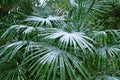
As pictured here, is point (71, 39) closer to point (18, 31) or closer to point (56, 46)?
point (56, 46)

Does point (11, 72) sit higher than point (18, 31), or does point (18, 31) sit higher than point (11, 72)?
point (18, 31)

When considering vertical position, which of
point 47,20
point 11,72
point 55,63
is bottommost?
point 11,72

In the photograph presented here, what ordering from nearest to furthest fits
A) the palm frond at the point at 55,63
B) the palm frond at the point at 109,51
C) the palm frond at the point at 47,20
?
the palm frond at the point at 55,63 < the palm frond at the point at 109,51 < the palm frond at the point at 47,20

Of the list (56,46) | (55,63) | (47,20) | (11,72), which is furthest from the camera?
(47,20)

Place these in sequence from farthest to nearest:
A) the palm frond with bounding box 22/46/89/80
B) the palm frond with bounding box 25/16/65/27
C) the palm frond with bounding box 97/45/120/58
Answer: the palm frond with bounding box 25/16/65/27, the palm frond with bounding box 97/45/120/58, the palm frond with bounding box 22/46/89/80

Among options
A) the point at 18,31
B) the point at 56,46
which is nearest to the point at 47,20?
the point at 18,31

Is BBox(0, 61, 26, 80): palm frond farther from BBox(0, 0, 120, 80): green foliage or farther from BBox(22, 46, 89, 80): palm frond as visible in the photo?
BBox(22, 46, 89, 80): palm frond

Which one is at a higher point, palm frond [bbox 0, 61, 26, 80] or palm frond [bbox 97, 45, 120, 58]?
palm frond [bbox 97, 45, 120, 58]

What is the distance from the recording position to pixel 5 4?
73.2 inches

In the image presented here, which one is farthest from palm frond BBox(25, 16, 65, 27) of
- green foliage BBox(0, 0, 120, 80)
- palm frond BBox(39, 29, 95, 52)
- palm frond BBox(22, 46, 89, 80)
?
palm frond BBox(22, 46, 89, 80)

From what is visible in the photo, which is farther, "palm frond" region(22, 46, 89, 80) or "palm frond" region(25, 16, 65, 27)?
"palm frond" region(25, 16, 65, 27)

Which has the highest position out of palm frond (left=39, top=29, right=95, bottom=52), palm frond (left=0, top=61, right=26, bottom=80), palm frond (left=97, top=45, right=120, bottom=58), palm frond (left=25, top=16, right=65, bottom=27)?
palm frond (left=25, top=16, right=65, bottom=27)

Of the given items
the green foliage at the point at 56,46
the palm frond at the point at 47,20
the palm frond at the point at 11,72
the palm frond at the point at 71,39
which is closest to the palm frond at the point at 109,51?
the green foliage at the point at 56,46

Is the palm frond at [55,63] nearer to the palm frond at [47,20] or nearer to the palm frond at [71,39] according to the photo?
the palm frond at [71,39]
